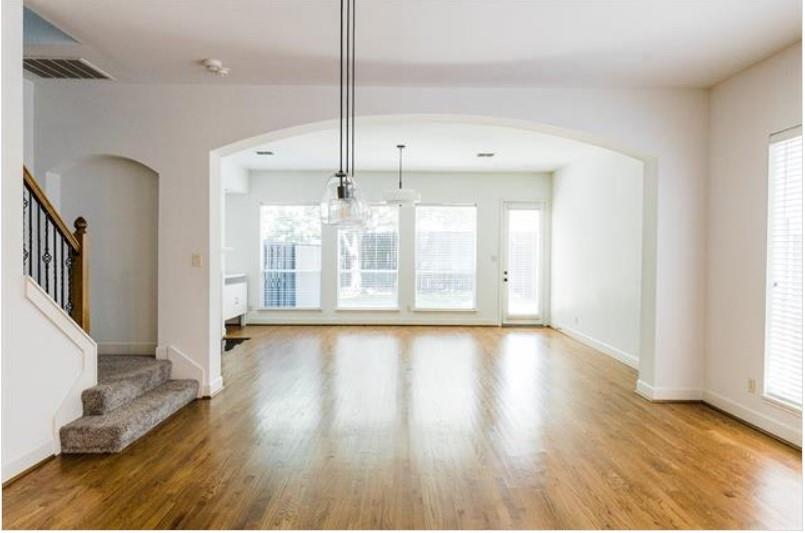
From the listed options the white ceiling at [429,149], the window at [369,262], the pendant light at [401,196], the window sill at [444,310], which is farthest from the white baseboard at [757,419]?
the window at [369,262]

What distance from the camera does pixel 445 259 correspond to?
903 cm

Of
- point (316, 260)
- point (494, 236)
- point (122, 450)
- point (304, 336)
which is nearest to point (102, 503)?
point (122, 450)

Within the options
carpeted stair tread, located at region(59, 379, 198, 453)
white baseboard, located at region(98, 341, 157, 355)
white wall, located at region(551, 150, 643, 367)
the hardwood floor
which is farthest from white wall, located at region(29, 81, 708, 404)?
white wall, located at region(551, 150, 643, 367)

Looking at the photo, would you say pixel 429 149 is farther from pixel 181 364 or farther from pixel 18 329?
pixel 18 329

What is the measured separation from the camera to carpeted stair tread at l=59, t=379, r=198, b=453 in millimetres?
3176

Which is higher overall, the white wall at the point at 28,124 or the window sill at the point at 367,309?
the white wall at the point at 28,124

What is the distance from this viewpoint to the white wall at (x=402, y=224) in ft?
29.0

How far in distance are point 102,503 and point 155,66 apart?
3.26 metres

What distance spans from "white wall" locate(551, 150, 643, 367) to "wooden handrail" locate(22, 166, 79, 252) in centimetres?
570

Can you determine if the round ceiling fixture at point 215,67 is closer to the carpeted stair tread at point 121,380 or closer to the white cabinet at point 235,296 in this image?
the carpeted stair tread at point 121,380

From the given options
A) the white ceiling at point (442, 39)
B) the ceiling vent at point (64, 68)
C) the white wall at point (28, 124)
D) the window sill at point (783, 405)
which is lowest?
the window sill at point (783, 405)

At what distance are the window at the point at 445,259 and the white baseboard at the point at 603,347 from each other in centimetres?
187

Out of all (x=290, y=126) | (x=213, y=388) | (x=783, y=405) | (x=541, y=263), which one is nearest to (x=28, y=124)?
(x=290, y=126)

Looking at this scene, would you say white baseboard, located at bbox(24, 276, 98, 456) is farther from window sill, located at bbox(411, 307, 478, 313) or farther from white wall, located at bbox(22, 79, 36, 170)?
window sill, located at bbox(411, 307, 478, 313)
